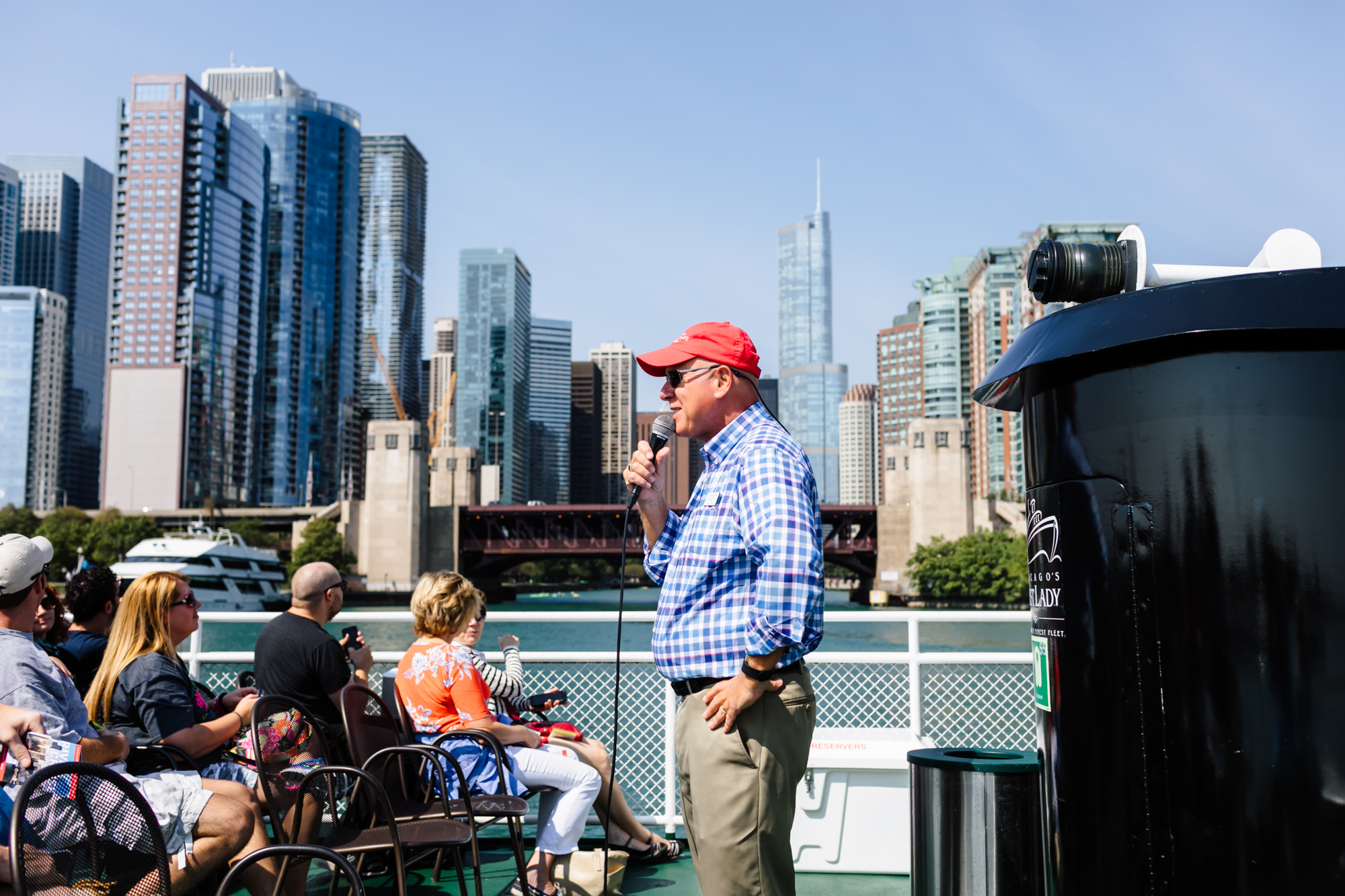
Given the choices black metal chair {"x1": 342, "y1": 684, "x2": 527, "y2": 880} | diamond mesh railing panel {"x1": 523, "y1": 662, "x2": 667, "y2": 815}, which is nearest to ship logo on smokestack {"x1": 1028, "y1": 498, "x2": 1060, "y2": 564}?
black metal chair {"x1": 342, "y1": 684, "x2": 527, "y2": 880}

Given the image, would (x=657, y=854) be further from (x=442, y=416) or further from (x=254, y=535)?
(x=442, y=416)

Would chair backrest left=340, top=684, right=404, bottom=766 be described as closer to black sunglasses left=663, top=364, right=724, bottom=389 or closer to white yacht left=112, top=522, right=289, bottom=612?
black sunglasses left=663, top=364, right=724, bottom=389

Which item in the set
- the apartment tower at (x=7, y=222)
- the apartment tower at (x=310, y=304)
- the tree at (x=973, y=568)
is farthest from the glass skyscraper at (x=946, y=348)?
the apartment tower at (x=7, y=222)

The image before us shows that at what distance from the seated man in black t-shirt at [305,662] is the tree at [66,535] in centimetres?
7462

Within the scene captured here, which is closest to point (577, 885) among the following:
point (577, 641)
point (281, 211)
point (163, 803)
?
point (163, 803)

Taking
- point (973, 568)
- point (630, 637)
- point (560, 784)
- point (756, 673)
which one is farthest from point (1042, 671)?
point (973, 568)

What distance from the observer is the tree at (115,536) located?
7219cm

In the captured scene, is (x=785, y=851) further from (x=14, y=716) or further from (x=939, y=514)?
(x=939, y=514)

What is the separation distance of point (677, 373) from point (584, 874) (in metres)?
2.33

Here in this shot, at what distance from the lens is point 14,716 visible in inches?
92.4

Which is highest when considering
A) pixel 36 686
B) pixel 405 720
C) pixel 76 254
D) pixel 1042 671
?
pixel 76 254

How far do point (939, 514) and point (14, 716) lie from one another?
76483 mm

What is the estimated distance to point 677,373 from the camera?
259 centimetres

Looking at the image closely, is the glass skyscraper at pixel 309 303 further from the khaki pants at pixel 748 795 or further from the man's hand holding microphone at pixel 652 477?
the khaki pants at pixel 748 795
